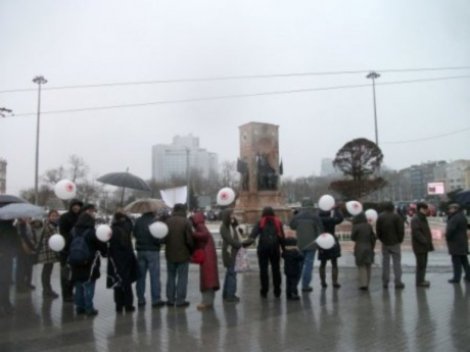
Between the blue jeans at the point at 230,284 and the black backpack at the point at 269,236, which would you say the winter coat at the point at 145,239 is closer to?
the blue jeans at the point at 230,284

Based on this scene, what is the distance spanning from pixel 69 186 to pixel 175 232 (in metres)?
2.49

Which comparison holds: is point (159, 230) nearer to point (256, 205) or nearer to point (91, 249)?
point (91, 249)

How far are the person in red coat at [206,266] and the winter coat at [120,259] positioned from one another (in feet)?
3.76

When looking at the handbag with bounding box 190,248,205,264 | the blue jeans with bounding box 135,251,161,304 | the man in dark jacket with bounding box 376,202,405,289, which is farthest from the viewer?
the man in dark jacket with bounding box 376,202,405,289

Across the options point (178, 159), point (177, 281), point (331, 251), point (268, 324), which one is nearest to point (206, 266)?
point (177, 281)

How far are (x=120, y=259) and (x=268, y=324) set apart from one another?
9.09 ft

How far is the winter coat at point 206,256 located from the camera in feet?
29.3

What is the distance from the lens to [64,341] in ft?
22.5

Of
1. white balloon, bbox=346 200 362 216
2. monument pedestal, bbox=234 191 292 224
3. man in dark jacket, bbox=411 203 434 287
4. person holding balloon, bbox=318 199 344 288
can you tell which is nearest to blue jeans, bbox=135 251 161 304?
person holding balloon, bbox=318 199 344 288

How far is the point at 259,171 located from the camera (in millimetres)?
35906

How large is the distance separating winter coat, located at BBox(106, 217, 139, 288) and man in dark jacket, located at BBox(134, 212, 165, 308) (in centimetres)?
38

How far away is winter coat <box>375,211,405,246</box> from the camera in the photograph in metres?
10.7

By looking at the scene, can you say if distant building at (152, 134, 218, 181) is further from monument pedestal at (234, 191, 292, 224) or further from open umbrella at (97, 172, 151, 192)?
open umbrella at (97, 172, 151, 192)

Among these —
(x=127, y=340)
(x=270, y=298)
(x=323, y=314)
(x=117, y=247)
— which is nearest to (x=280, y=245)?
(x=270, y=298)
